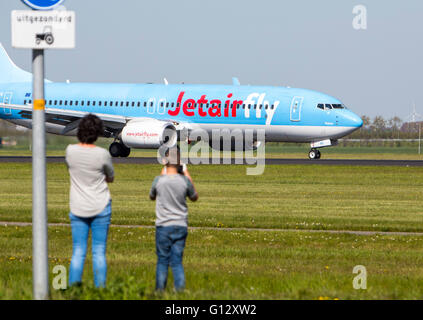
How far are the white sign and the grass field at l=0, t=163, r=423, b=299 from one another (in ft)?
8.68

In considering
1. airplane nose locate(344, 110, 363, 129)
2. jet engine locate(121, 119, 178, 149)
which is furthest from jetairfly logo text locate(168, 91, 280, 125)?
airplane nose locate(344, 110, 363, 129)

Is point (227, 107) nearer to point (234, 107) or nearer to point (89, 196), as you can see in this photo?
point (234, 107)

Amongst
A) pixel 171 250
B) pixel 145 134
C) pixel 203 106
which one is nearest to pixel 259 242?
pixel 171 250

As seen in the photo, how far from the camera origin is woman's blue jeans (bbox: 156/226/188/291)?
1030 cm

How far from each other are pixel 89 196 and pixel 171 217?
0.96m

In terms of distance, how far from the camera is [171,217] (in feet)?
33.7

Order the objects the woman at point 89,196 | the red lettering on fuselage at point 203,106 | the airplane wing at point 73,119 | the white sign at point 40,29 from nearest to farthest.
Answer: the white sign at point 40,29, the woman at point 89,196, the red lettering on fuselage at point 203,106, the airplane wing at point 73,119

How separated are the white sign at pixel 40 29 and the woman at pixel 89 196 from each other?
141cm

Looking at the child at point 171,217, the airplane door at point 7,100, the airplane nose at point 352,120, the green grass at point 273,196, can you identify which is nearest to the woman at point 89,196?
the child at point 171,217

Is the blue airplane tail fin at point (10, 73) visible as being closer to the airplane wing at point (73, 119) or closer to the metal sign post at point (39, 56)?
the airplane wing at point (73, 119)

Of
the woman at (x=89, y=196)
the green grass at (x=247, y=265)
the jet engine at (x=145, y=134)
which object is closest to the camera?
the green grass at (x=247, y=265)

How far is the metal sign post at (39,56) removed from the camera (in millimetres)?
9258

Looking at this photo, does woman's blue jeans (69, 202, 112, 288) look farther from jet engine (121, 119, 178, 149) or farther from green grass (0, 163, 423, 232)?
jet engine (121, 119, 178, 149)

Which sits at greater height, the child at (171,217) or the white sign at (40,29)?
the white sign at (40,29)
